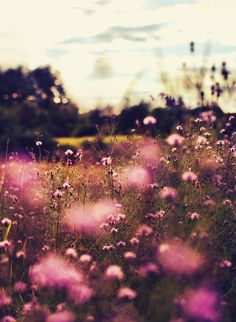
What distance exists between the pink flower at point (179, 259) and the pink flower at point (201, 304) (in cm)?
11

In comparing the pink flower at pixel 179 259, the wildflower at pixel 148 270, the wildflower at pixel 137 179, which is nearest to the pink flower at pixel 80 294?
the wildflower at pixel 148 270

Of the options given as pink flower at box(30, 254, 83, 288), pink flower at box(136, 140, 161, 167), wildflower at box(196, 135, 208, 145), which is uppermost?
wildflower at box(196, 135, 208, 145)

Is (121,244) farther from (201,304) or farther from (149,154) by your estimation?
(149,154)

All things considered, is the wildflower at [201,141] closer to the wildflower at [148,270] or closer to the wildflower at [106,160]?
the wildflower at [106,160]

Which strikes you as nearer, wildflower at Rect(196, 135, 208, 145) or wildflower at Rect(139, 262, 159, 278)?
wildflower at Rect(139, 262, 159, 278)

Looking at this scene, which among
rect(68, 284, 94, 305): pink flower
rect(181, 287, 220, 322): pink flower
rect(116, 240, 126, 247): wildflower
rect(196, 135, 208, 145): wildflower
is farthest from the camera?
rect(196, 135, 208, 145): wildflower

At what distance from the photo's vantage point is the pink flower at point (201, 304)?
2.60m

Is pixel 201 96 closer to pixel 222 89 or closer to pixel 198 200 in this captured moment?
pixel 222 89

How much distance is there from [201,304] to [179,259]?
9.9 inches

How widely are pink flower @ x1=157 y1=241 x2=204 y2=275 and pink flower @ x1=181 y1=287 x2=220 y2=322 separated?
107 mm

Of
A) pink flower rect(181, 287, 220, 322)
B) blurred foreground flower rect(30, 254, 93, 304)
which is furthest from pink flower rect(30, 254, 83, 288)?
pink flower rect(181, 287, 220, 322)

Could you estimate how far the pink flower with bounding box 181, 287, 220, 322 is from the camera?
2600 mm

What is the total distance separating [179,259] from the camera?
2.70 metres

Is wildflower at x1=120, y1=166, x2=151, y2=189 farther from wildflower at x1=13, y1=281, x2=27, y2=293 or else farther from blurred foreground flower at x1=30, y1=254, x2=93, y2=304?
blurred foreground flower at x1=30, y1=254, x2=93, y2=304
